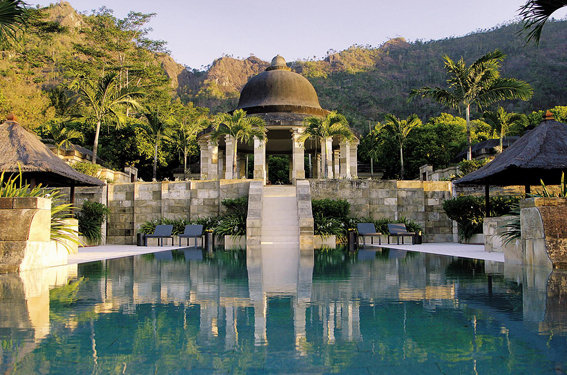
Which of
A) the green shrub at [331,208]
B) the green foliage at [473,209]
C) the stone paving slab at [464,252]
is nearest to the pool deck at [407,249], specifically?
the stone paving slab at [464,252]

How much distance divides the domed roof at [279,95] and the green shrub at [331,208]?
41.0 ft

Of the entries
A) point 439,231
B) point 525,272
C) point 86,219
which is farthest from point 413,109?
point 525,272

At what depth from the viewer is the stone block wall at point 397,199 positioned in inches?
862

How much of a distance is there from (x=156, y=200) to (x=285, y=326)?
20.1 m

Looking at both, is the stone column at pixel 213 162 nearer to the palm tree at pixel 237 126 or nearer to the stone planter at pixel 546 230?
the palm tree at pixel 237 126

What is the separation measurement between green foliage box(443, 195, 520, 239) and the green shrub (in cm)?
423

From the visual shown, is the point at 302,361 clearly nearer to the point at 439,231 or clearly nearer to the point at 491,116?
the point at 439,231

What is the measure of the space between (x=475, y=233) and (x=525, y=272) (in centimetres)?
1171

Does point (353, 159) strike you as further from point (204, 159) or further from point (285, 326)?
point (285, 326)

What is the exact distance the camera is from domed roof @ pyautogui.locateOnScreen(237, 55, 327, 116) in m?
32.0

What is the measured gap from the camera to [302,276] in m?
7.29

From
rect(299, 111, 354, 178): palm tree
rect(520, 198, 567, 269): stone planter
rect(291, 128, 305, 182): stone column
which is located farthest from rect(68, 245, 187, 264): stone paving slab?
rect(291, 128, 305, 182): stone column

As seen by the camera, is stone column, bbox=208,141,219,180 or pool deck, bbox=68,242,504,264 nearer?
pool deck, bbox=68,242,504,264

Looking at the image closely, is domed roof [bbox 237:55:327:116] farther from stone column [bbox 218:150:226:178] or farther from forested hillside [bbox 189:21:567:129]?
forested hillside [bbox 189:21:567:129]
